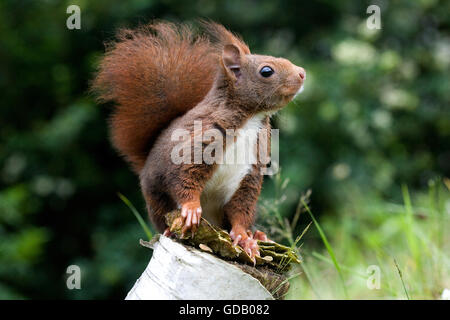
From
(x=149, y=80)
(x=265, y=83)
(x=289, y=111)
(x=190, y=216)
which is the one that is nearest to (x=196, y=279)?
(x=190, y=216)

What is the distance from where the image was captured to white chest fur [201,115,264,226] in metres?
1.58

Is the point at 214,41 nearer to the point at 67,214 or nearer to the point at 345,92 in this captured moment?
the point at 345,92

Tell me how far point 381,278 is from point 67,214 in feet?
9.77

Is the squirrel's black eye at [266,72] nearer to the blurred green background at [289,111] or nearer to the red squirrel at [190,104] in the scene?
the red squirrel at [190,104]

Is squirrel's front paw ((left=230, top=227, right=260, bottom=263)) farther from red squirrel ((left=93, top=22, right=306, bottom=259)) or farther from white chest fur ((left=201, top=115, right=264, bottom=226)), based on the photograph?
white chest fur ((left=201, top=115, right=264, bottom=226))

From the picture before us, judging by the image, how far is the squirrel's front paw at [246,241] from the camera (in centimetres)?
149

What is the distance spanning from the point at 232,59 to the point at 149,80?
1.05ft

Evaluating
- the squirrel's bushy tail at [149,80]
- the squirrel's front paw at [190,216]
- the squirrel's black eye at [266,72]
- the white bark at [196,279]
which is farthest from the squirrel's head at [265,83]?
the white bark at [196,279]

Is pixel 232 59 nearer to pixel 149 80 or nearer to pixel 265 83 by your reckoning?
pixel 265 83

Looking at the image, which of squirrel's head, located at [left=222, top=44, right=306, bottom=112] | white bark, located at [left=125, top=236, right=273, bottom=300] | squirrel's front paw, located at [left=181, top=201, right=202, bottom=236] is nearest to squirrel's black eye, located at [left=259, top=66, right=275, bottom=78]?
squirrel's head, located at [left=222, top=44, right=306, bottom=112]

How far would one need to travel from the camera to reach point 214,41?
1.87 metres

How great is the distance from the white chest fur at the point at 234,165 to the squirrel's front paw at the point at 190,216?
0.17 m

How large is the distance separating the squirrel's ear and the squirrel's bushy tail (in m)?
0.19
